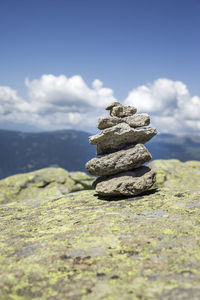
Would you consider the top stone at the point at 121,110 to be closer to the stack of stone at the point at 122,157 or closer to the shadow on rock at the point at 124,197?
the stack of stone at the point at 122,157

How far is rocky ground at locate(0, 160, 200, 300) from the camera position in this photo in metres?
5.46

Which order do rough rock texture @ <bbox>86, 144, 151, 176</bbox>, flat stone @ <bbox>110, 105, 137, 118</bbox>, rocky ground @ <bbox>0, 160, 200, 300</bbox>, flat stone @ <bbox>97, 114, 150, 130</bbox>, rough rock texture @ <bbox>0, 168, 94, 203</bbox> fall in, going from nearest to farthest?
1. rocky ground @ <bbox>0, 160, 200, 300</bbox>
2. rough rock texture @ <bbox>86, 144, 151, 176</bbox>
3. flat stone @ <bbox>97, 114, 150, 130</bbox>
4. flat stone @ <bbox>110, 105, 137, 118</bbox>
5. rough rock texture @ <bbox>0, 168, 94, 203</bbox>

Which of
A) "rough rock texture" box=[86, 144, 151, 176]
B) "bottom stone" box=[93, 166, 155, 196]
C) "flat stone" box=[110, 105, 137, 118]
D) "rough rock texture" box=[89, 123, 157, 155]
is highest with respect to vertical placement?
"flat stone" box=[110, 105, 137, 118]

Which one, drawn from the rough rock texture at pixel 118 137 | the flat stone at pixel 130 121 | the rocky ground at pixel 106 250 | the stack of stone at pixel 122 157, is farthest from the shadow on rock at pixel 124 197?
the flat stone at pixel 130 121

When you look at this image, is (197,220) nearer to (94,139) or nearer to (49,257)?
(49,257)

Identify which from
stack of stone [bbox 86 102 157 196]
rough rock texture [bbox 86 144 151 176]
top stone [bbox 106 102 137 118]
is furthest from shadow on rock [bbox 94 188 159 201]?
top stone [bbox 106 102 137 118]

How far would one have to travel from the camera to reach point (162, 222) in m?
9.25

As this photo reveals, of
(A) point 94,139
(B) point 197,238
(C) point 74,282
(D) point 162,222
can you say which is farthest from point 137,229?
(A) point 94,139

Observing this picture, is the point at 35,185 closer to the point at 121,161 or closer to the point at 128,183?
the point at 121,161

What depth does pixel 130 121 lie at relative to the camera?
15602mm

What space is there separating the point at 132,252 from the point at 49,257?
3078 millimetres

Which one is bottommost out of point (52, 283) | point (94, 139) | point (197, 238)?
point (52, 283)

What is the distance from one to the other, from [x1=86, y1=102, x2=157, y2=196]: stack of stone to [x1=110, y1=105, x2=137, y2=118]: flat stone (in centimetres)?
8

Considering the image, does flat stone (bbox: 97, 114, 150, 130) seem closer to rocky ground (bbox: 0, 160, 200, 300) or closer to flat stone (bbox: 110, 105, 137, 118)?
flat stone (bbox: 110, 105, 137, 118)
